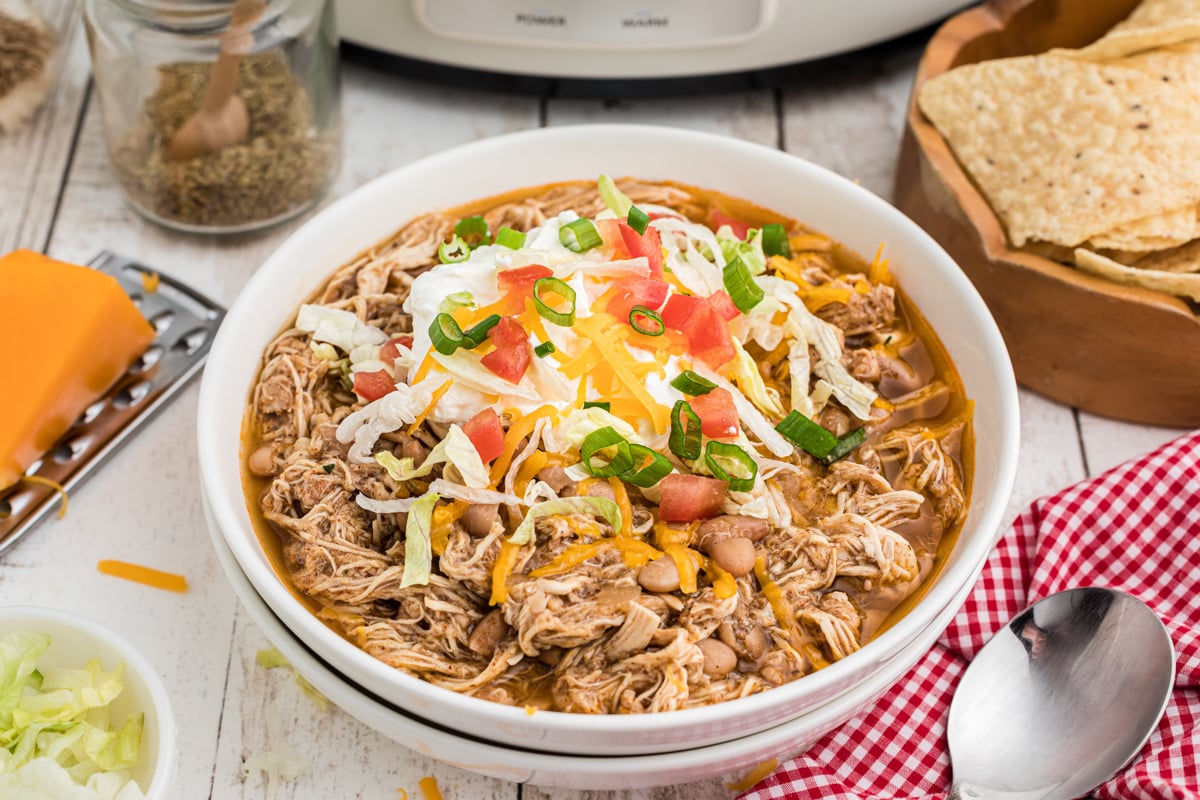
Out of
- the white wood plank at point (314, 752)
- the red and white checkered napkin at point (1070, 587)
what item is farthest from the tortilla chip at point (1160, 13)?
the white wood plank at point (314, 752)

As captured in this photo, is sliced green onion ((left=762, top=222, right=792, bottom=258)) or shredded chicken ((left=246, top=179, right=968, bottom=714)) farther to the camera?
sliced green onion ((left=762, top=222, right=792, bottom=258))

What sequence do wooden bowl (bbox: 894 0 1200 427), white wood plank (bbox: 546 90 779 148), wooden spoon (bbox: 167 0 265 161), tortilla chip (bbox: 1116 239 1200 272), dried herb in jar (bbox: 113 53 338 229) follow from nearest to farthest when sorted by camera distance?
1. wooden bowl (bbox: 894 0 1200 427)
2. tortilla chip (bbox: 1116 239 1200 272)
3. wooden spoon (bbox: 167 0 265 161)
4. dried herb in jar (bbox: 113 53 338 229)
5. white wood plank (bbox: 546 90 779 148)

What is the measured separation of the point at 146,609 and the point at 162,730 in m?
0.68

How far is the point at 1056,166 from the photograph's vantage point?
370 centimetres

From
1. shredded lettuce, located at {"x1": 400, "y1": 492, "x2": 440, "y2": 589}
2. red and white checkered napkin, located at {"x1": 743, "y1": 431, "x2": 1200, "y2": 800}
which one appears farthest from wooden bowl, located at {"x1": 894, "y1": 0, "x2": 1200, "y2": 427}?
shredded lettuce, located at {"x1": 400, "y1": 492, "x2": 440, "y2": 589}

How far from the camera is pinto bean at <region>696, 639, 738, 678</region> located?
2580mm

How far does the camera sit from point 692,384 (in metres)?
2.91

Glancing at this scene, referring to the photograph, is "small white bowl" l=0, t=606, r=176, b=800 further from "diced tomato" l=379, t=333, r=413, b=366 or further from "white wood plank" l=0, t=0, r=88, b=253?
"white wood plank" l=0, t=0, r=88, b=253

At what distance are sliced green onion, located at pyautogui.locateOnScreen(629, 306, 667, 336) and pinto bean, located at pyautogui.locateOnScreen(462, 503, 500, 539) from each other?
56 centimetres

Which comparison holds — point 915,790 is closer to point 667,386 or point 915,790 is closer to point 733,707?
point 733,707

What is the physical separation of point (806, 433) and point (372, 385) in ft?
3.59

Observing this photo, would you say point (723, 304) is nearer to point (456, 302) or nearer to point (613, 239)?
point (613, 239)

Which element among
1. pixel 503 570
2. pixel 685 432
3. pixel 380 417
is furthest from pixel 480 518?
A: pixel 685 432

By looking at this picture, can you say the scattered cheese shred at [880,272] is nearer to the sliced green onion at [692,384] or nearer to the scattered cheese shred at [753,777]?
the sliced green onion at [692,384]
